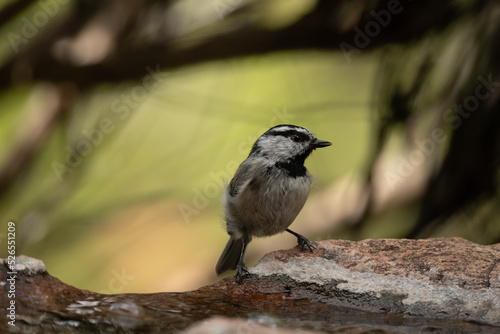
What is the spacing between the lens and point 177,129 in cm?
396

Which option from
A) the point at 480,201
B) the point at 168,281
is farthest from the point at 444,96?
the point at 168,281

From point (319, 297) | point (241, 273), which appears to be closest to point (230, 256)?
point (241, 273)

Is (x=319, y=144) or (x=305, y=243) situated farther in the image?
(x=319, y=144)

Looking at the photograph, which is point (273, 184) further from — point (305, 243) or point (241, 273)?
point (241, 273)

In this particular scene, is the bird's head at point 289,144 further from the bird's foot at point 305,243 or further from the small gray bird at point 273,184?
the bird's foot at point 305,243

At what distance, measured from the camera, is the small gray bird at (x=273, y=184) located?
2615mm

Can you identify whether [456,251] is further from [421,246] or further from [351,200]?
A: [351,200]

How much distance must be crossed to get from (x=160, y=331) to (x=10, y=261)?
640 millimetres

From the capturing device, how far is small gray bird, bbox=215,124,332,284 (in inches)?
103

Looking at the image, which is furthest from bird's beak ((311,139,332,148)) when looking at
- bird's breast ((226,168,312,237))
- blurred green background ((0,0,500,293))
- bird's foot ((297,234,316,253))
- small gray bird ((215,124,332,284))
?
blurred green background ((0,0,500,293))

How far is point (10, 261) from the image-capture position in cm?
190

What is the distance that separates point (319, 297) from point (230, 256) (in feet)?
3.02

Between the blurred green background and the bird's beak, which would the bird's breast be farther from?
→ the blurred green background

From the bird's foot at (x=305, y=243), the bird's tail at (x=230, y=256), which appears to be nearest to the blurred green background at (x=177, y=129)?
the bird's tail at (x=230, y=256)
